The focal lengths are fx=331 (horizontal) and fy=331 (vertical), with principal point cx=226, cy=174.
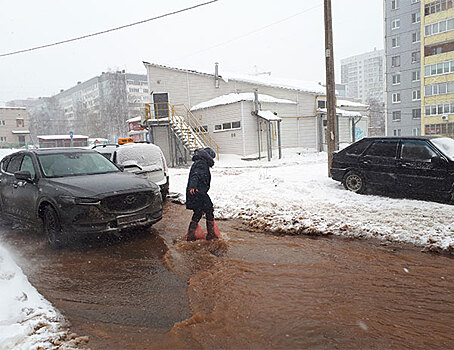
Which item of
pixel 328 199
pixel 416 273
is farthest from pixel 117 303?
pixel 328 199

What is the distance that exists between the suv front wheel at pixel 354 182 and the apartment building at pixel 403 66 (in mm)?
44118

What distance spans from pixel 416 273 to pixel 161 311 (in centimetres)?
325

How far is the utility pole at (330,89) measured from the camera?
1071 centimetres

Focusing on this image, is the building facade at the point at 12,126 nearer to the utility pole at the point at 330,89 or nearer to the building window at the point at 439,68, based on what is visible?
the building window at the point at 439,68

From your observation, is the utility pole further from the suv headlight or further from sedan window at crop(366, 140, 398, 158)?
the suv headlight

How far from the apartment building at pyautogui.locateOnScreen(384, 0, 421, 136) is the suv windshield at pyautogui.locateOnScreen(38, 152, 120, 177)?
49.2 metres

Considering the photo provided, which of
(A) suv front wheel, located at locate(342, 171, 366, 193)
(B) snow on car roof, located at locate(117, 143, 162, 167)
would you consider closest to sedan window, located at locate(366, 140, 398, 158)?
(A) suv front wheel, located at locate(342, 171, 366, 193)

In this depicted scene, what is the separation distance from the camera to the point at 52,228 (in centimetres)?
548

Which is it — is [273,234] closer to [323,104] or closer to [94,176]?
[94,176]

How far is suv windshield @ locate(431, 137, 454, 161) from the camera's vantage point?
7.31m

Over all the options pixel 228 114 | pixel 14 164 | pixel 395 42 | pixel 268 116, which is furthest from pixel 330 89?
pixel 395 42

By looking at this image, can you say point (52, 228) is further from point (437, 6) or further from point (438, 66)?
point (437, 6)

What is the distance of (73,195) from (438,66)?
45186 mm

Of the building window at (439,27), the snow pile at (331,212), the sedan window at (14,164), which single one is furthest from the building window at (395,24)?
the sedan window at (14,164)
